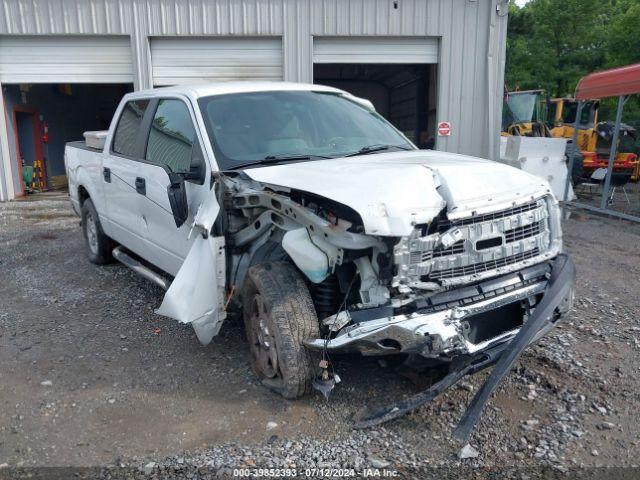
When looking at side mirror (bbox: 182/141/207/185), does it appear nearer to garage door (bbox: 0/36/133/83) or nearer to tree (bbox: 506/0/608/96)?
garage door (bbox: 0/36/133/83)

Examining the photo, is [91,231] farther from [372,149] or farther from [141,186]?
[372,149]

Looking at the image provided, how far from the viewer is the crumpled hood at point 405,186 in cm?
281

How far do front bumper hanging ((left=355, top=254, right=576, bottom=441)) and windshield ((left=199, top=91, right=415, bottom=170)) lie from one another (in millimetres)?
1735

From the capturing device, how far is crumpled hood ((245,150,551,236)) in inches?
111

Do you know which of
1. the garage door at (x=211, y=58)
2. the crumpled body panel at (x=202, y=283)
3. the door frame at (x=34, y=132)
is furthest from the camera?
the door frame at (x=34, y=132)

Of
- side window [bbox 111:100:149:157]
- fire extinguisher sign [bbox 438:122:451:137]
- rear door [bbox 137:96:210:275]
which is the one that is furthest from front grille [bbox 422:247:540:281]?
fire extinguisher sign [bbox 438:122:451:137]

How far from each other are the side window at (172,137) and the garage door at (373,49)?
8443mm

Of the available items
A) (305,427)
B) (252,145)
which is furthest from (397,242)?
(252,145)

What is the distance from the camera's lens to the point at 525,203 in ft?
10.7

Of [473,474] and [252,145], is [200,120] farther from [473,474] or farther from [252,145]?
[473,474]

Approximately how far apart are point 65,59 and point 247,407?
11.7 m

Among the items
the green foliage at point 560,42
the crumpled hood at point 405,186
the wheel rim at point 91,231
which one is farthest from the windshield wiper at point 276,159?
the green foliage at point 560,42

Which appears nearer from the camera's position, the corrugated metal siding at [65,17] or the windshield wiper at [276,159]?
the windshield wiper at [276,159]

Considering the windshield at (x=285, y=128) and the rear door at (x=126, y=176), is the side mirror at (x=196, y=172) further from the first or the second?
the rear door at (x=126, y=176)
